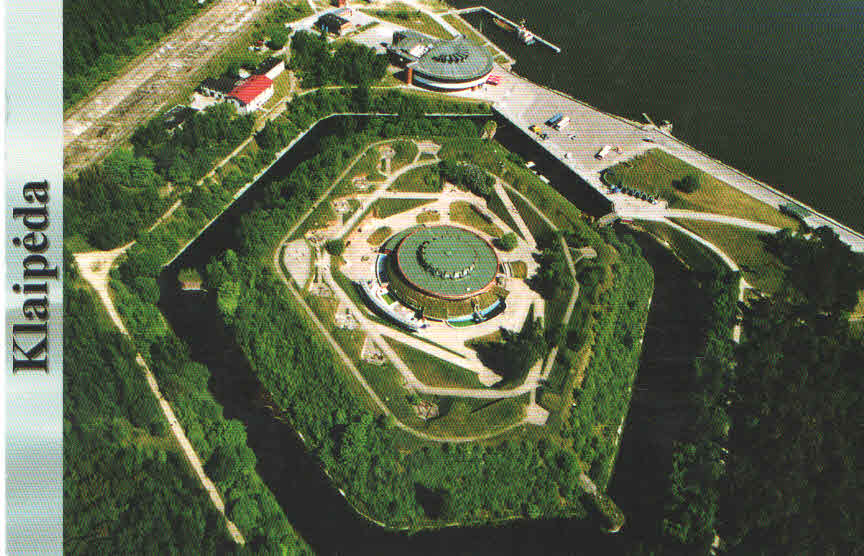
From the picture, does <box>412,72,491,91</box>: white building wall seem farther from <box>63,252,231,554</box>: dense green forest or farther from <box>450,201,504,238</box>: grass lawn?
<box>63,252,231,554</box>: dense green forest

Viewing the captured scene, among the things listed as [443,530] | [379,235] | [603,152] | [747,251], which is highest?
[603,152]

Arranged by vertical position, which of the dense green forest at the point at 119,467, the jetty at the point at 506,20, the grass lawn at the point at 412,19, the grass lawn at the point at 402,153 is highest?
the jetty at the point at 506,20

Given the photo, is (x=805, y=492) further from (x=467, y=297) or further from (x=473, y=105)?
(x=473, y=105)

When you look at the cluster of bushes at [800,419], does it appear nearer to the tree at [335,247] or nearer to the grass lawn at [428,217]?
the grass lawn at [428,217]

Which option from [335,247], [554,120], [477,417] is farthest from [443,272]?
[554,120]

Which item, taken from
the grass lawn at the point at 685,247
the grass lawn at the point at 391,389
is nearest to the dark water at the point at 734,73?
the grass lawn at the point at 685,247

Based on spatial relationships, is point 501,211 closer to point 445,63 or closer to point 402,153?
point 402,153

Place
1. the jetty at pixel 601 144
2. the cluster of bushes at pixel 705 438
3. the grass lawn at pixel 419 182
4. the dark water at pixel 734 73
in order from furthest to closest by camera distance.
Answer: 1. the dark water at pixel 734 73
2. the jetty at pixel 601 144
3. the grass lawn at pixel 419 182
4. the cluster of bushes at pixel 705 438

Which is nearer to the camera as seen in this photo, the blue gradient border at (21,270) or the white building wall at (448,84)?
the blue gradient border at (21,270)
